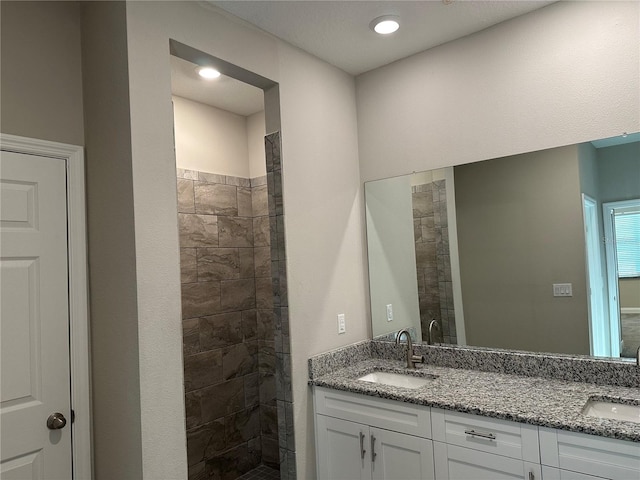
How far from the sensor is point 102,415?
204cm

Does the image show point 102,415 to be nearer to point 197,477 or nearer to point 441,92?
point 197,477

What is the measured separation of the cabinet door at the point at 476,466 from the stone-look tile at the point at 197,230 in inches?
82.7

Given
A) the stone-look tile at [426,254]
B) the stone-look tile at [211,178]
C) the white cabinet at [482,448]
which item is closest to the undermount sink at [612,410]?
the white cabinet at [482,448]

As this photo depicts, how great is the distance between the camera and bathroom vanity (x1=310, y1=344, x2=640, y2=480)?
171cm

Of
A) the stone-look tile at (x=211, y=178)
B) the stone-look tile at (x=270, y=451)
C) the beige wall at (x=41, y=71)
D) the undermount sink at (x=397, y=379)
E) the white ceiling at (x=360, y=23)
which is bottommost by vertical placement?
the stone-look tile at (x=270, y=451)

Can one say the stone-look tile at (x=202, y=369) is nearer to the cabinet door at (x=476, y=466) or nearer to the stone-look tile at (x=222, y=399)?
the stone-look tile at (x=222, y=399)

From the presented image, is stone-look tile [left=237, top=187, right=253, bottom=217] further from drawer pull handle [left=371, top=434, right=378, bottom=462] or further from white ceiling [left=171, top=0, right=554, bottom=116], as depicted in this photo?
drawer pull handle [left=371, top=434, right=378, bottom=462]

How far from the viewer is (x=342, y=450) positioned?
2.42m

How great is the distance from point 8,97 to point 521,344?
2766mm

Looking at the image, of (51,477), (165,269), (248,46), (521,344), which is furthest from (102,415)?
(521,344)

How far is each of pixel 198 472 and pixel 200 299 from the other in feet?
3.97

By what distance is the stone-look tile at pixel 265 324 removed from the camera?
11.8 feet

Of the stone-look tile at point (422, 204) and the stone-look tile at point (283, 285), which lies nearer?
the stone-look tile at point (283, 285)

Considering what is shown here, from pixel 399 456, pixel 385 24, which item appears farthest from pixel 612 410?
pixel 385 24
